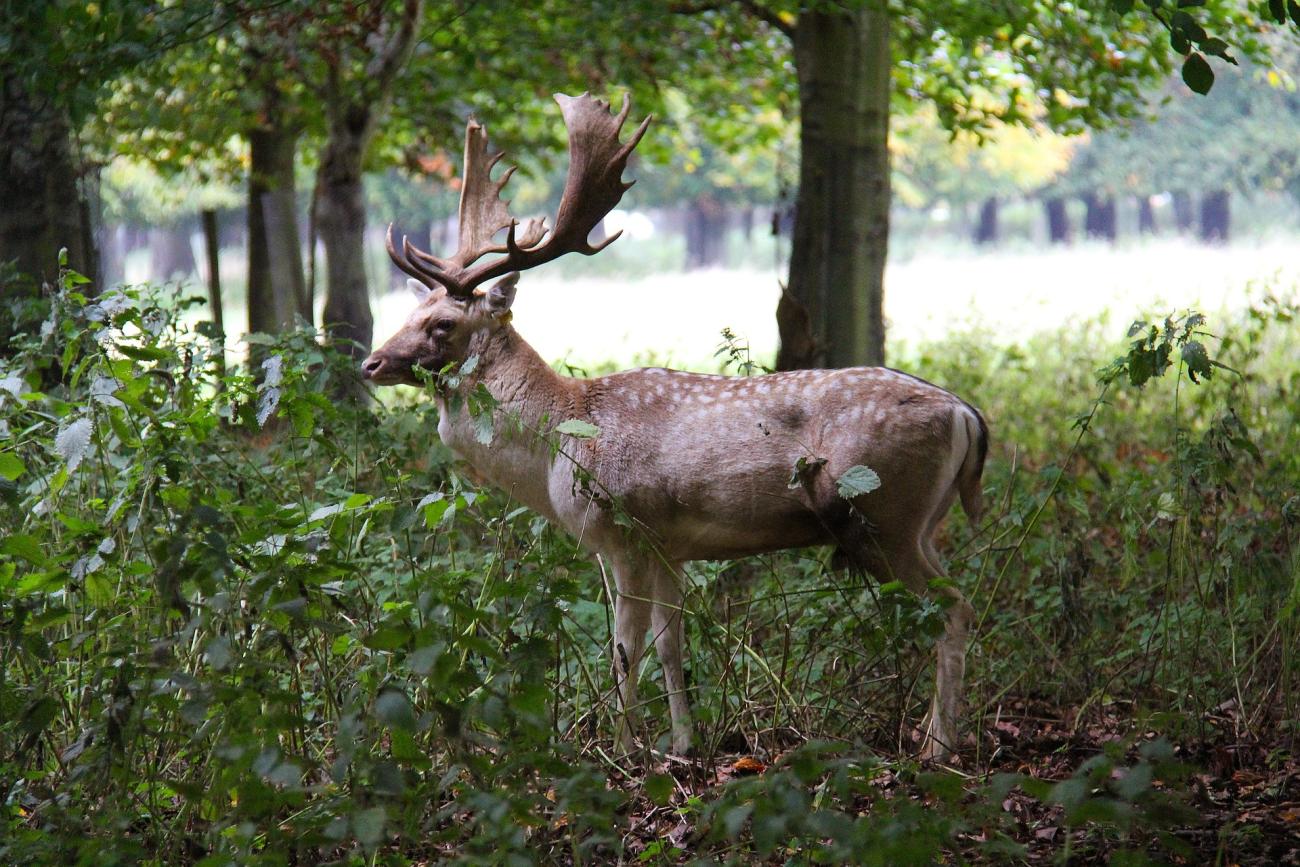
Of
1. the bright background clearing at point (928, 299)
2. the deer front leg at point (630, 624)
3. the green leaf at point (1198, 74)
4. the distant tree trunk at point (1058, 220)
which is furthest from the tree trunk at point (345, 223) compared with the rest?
the distant tree trunk at point (1058, 220)

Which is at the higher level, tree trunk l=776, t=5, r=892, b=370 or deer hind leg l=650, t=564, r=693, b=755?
tree trunk l=776, t=5, r=892, b=370

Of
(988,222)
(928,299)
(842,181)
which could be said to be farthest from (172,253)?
(842,181)

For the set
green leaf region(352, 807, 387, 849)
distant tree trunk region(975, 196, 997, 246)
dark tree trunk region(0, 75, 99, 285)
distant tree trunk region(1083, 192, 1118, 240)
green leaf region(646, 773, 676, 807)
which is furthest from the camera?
distant tree trunk region(975, 196, 997, 246)

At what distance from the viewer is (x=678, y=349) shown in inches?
672

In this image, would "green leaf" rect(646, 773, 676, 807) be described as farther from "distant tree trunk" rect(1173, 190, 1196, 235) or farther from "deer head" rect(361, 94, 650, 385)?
"distant tree trunk" rect(1173, 190, 1196, 235)

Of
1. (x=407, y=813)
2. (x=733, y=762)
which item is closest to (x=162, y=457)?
(x=407, y=813)

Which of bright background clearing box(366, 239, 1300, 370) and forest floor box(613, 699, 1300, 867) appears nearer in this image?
forest floor box(613, 699, 1300, 867)

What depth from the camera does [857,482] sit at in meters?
4.22

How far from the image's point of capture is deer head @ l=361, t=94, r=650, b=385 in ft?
17.2

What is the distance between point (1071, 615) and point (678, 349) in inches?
482

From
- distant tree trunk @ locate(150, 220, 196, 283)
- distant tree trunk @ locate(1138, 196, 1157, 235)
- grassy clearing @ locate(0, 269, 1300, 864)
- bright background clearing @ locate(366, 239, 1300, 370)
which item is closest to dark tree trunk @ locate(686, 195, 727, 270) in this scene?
distant tree trunk @ locate(1138, 196, 1157, 235)

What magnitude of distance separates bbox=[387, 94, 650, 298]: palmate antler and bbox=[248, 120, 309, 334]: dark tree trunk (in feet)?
22.5

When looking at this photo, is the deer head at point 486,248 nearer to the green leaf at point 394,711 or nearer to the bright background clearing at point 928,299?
the green leaf at point 394,711

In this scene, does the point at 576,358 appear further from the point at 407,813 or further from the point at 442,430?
the point at 407,813
